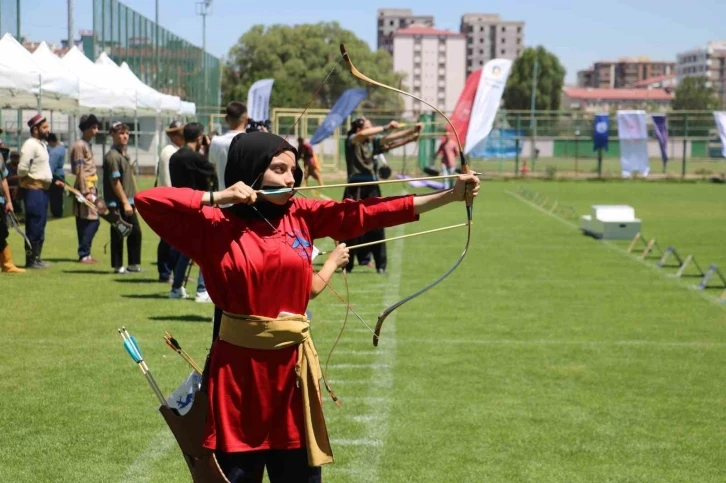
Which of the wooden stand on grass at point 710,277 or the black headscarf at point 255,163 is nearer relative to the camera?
the black headscarf at point 255,163

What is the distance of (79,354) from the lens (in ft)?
31.1

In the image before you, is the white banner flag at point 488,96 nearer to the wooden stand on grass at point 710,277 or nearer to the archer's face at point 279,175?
the wooden stand on grass at point 710,277

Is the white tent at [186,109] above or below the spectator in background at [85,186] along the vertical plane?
above

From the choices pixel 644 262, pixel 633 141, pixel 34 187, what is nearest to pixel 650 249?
pixel 644 262

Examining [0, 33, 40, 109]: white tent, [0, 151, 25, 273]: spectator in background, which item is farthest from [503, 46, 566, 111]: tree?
[0, 151, 25, 273]: spectator in background

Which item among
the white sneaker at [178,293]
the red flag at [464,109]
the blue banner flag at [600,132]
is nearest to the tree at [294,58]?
the blue banner flag at [600,132]

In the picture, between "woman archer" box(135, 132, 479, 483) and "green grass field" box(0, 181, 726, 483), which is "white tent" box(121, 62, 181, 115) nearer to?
"green grass field" box(0, 181, 726, 483)

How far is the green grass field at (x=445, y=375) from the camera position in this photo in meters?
6.54

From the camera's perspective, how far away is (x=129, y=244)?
609 inches

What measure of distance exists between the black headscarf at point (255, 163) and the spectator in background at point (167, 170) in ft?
27.7

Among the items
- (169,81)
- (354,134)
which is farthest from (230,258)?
(169,81)

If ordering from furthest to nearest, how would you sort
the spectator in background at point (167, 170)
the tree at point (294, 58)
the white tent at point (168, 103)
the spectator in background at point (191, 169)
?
1. the tree at point (294, 58)
2. the white tent at point (168, 103)
3. the spectator in background at point (167, 170)
4. the spectator in background at point (191, 169)

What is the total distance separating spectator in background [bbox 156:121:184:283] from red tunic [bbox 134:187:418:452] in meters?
8.53

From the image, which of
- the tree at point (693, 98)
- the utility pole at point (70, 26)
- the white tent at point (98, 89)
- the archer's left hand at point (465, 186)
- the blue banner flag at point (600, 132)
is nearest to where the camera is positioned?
the archer's left hand at point (465, 186)
